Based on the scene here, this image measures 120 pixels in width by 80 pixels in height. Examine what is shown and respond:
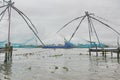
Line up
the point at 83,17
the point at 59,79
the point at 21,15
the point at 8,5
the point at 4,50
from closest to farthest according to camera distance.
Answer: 1. the point at 59,79
2. the point at 21,15
3. the point at 8,5
4. the point at 4,50
5. the point at 83,17

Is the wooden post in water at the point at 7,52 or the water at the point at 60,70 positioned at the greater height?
the wooden post in water at the point at 7,52

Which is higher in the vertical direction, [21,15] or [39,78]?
[21,15]

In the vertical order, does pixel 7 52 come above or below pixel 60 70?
above

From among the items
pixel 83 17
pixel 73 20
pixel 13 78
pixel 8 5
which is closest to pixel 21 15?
pixel 8 5

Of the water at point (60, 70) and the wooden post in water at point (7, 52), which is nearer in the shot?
the water at point (60, 70)

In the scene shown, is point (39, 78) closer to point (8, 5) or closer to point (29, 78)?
point (29, 78)

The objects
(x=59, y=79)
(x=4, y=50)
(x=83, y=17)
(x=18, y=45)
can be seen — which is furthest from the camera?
(x=18, y=45)

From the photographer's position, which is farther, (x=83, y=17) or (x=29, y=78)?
(x=83, y=17)

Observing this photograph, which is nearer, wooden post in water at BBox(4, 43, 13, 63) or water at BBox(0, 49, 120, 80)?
water at BBox(0, 49, 120, 80)

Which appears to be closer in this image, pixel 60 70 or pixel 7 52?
pixel 60 70

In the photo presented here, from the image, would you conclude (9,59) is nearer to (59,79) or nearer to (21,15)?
(21,15)

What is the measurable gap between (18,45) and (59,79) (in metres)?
180

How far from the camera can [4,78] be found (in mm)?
21438

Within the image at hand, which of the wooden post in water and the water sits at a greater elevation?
the wooden post in water
